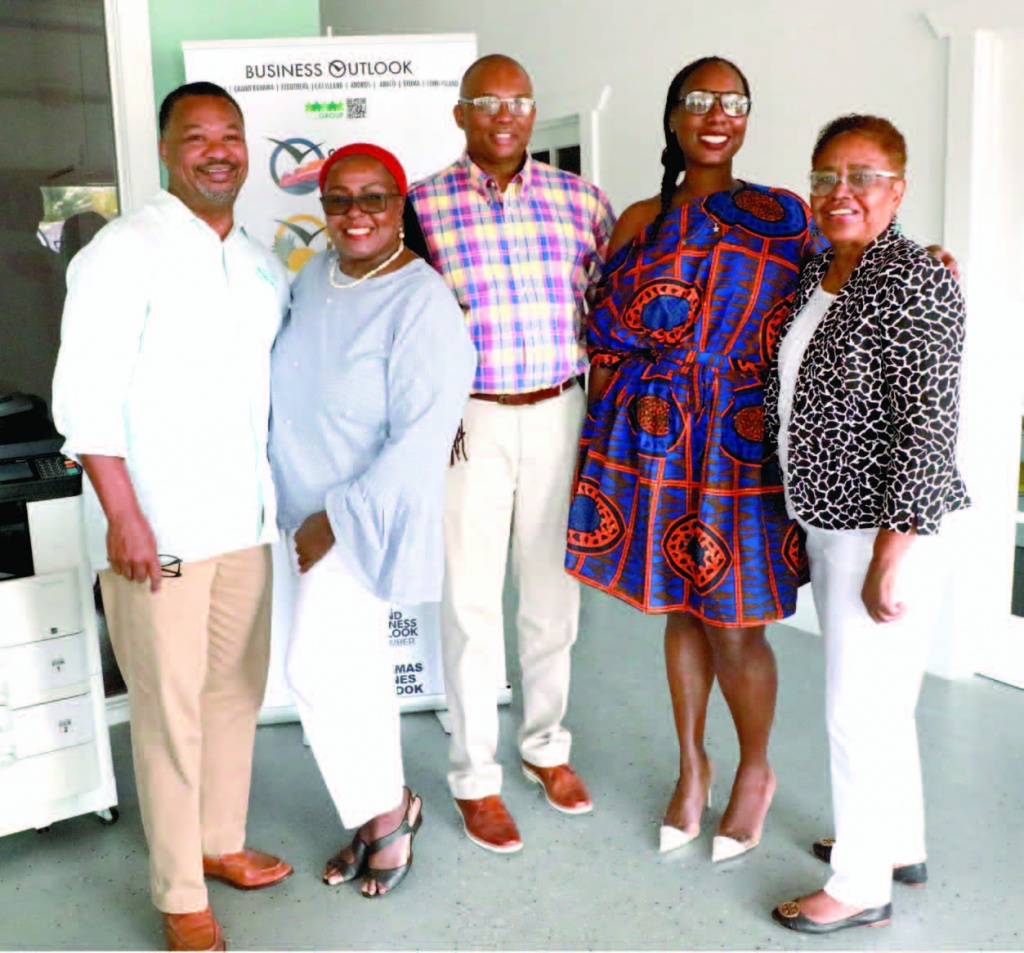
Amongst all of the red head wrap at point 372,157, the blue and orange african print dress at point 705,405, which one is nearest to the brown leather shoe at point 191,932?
the blue and orange african print dress at point 705,405

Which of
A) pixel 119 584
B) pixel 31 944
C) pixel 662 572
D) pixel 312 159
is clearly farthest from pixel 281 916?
pixel 312 159

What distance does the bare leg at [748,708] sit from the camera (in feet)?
7.86

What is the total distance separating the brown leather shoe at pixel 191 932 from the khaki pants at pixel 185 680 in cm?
2

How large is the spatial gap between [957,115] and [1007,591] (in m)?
1.53

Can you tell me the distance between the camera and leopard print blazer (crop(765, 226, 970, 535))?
1.85 m

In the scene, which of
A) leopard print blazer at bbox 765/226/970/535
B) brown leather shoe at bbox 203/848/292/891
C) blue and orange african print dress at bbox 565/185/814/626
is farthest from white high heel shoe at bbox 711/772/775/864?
brown leather shoe at bbox 203/848/292/891

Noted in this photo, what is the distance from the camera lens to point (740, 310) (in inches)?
87.9

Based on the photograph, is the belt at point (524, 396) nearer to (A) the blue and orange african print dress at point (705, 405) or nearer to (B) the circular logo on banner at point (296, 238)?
(A) the blue and orange african print dress at point (705, 405)

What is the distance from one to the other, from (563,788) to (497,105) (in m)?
1.66

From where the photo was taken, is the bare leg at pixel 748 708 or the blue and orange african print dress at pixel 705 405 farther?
the bare leg at pixel 748 708

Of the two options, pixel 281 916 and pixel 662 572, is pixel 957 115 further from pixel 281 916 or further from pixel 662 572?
pixel 281 916

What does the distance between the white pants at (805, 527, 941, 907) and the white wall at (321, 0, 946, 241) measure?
179 cm

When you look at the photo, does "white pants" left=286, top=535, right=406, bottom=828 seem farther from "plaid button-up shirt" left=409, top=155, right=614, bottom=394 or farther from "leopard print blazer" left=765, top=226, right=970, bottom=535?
"leopard print blazer" left=765, top=226, right=970, bottom=535

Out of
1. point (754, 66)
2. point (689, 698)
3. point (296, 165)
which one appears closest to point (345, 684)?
point (689, 698)
